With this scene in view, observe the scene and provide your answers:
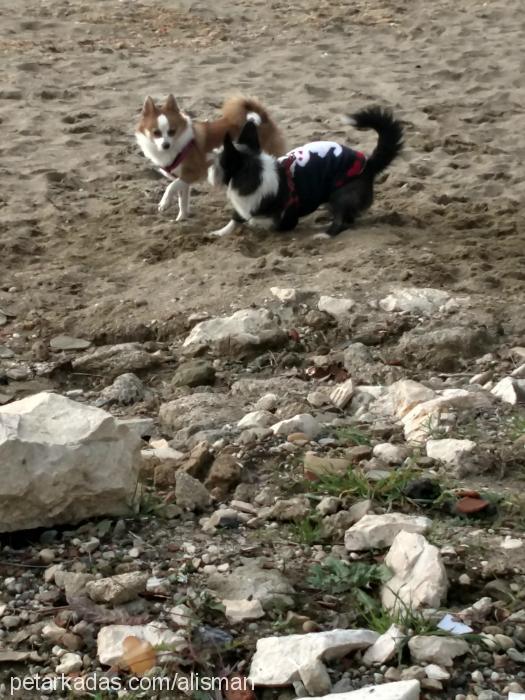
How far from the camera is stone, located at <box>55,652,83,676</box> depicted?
8.01ft

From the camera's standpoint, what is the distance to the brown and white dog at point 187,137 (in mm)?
6707

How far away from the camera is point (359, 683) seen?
2.38 meters

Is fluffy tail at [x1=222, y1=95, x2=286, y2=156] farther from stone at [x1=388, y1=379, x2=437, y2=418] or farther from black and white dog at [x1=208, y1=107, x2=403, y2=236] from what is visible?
stone at [x1=388, y1=379, x2=437, y2=418]

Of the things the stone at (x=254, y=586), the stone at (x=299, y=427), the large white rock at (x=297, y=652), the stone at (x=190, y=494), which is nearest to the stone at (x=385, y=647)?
the large white rock at (x=297, y=652)

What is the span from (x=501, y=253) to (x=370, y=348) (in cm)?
130

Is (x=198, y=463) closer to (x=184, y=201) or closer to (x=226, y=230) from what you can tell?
(x=226, y=230)

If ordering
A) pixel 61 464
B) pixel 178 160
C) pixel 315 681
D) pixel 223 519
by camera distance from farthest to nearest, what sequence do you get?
pixel 178 160
pixel 223 519
pixel 61 464
pixel 315 681

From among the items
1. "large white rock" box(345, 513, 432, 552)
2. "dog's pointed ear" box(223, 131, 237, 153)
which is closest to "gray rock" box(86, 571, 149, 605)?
"large white rock" box(345, 513, 432, 552)

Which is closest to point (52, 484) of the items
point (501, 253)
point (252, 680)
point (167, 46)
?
point (252, 680)

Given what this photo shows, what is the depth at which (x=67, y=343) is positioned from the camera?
16.3 ft

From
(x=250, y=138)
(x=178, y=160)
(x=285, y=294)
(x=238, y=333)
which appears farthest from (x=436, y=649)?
(x=178, y=160)

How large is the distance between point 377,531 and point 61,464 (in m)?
0.88

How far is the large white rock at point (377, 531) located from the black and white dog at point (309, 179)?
126 inches

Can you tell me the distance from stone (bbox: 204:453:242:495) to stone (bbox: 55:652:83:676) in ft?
2.93
